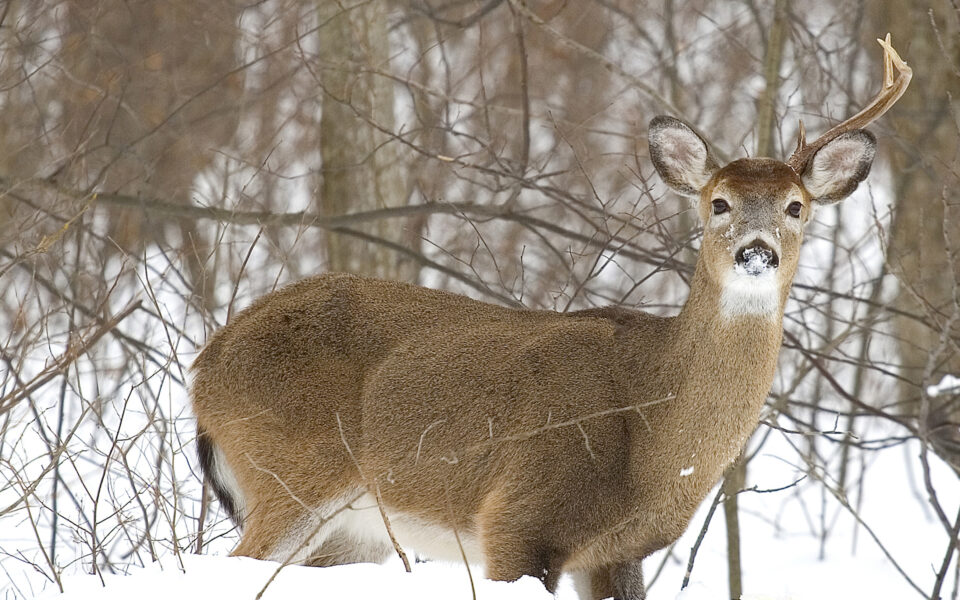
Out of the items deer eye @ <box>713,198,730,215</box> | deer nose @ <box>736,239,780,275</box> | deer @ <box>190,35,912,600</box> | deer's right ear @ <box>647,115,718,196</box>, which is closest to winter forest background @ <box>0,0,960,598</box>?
deer @ <box>190,35,912,600</box>

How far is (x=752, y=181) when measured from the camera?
5.21 meters

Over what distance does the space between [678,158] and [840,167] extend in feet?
2.24

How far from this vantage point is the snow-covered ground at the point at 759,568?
4234 mm

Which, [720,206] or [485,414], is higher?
[720,206]

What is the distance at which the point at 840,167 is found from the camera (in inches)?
218

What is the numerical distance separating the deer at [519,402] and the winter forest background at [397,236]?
47 centimetres

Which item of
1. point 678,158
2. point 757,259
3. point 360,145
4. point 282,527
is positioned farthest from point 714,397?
point 360,145

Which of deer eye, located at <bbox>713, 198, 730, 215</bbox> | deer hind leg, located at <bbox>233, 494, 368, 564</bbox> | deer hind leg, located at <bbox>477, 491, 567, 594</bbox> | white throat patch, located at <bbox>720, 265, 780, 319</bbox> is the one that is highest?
deer eye, located at <bbox>713, 198, 730, 215</bbox>

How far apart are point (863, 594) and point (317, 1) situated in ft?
18.0

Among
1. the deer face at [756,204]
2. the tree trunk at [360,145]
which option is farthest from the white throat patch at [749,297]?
the tree trunk at [360,145]

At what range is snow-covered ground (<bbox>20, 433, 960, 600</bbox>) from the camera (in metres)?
4.23

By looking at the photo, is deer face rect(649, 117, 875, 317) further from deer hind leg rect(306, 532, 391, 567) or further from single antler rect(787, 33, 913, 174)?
deer hind leg rect(306, 532, 391, 567)

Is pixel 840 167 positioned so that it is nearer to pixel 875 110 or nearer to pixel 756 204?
pixel 875 110

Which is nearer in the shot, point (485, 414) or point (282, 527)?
point (485, 414)
